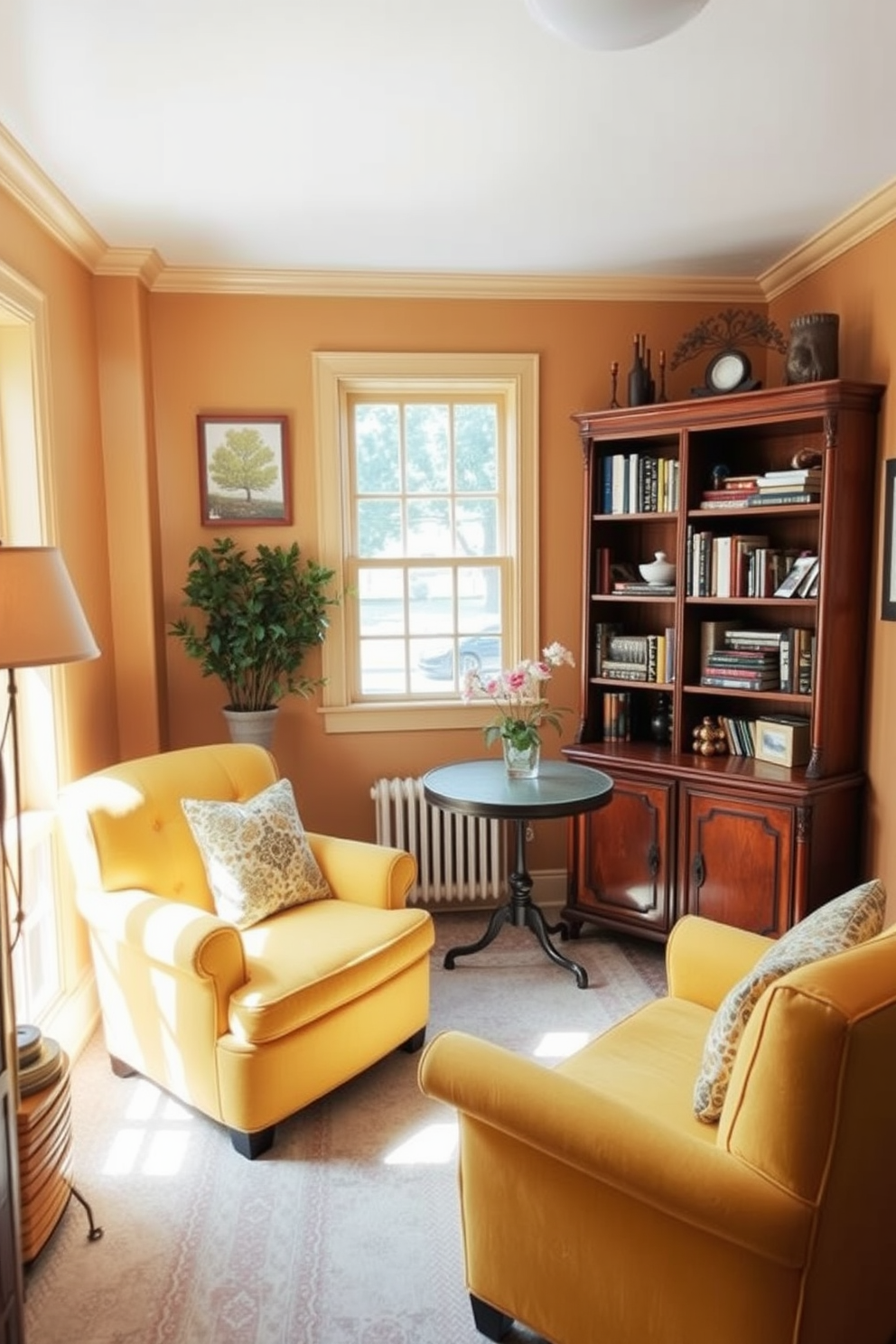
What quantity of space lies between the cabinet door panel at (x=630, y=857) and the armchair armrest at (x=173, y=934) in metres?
1.67

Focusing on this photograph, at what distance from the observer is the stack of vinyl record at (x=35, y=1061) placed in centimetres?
206

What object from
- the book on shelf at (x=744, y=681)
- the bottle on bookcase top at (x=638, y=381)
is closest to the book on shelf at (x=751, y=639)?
the book on shelf at (x=744, y=681)

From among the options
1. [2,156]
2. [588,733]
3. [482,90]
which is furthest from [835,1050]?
[2,156]

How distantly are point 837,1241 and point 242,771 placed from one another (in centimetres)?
221

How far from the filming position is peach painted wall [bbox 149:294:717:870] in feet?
11.9

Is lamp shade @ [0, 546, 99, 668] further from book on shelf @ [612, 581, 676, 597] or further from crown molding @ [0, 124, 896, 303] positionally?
book on shelf @ [612, 581, 676, 597]

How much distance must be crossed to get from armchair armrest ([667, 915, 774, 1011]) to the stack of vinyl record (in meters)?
1.51

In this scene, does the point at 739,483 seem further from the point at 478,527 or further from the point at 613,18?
the point at 613,18

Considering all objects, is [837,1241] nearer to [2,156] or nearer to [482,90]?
[482,90]

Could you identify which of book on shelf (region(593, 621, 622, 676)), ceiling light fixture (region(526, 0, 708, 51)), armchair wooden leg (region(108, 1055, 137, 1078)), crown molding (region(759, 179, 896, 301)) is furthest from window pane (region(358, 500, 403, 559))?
ceiling light fixture (region(526, 0, 708, 51))

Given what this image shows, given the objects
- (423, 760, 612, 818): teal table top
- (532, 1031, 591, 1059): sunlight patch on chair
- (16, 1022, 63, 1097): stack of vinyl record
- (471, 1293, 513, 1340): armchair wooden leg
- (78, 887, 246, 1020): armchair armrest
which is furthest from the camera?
(423, 760, 612, 818): teal table top

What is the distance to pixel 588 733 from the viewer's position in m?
3.78

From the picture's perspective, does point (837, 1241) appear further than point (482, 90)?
No

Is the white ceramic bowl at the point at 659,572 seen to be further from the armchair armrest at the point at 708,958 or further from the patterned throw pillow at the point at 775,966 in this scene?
the patterned throw pillow at the point at 775,966
